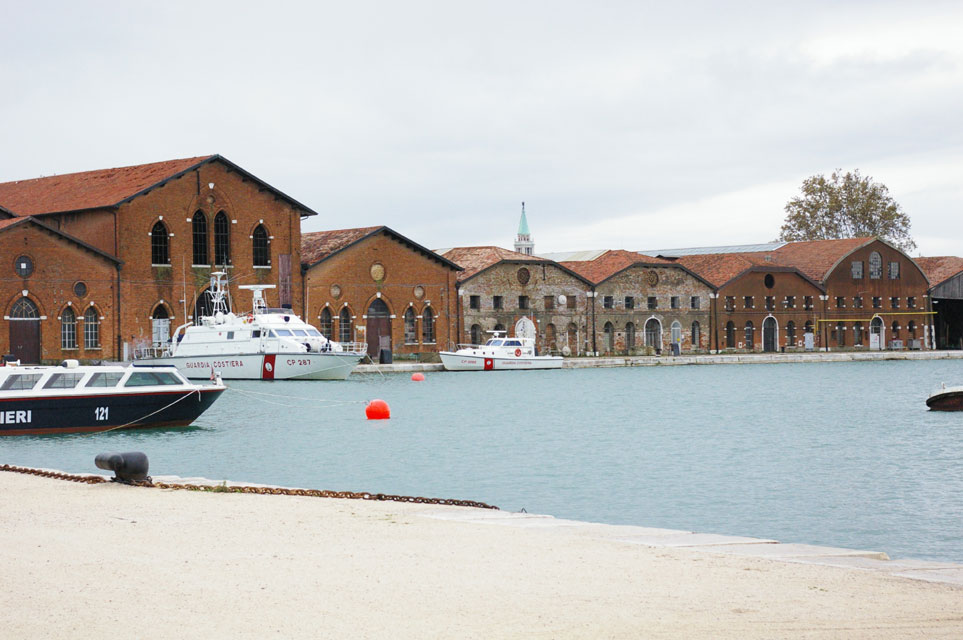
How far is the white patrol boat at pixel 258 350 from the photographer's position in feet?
171

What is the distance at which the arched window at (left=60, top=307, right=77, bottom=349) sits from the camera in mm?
53531

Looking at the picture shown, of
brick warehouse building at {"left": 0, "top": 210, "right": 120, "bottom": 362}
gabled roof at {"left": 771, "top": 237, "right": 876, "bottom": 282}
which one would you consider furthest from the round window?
gabled roof at {"left": 771, "top": 237, "right": 876, "bottom": 282}

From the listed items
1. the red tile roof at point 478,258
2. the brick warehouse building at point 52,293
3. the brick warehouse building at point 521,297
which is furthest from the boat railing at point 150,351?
the red tile roof at point 478,258

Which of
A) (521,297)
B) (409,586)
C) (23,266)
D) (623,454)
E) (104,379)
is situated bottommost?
(623,454)

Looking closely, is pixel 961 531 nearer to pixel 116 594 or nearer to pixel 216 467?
pixel 116 594

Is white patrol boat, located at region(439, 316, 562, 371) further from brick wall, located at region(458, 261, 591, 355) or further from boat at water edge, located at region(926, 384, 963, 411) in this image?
boat at water edge, located at region(926, 384, 963, 411)

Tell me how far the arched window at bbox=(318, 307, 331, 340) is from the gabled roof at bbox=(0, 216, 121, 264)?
11878 mm

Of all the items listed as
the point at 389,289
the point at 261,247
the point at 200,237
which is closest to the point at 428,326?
the point at 389,289

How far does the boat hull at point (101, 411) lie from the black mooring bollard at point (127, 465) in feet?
39.0

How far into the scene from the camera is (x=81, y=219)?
57750 mm

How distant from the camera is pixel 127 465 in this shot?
1553cm

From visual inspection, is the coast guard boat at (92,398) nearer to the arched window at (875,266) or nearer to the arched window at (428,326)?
the arched window at (428,326)

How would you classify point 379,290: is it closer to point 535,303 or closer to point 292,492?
point 535,303

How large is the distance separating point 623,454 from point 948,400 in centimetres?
1592
